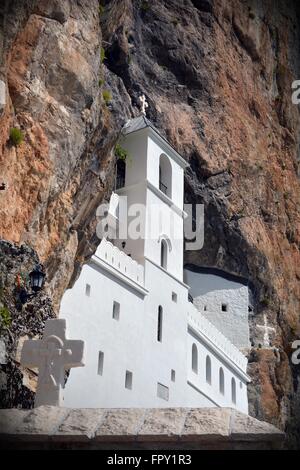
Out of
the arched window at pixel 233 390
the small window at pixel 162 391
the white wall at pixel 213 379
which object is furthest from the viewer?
the arched window at pixel 233 390

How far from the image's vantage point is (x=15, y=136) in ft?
68.6

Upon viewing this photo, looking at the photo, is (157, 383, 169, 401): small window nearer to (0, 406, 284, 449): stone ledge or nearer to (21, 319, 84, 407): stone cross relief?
(21, 319, 84, 407): stone cross relief

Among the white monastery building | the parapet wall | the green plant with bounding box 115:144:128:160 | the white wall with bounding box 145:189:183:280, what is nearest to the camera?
the white monastery building

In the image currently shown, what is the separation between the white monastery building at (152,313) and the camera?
1062 inches

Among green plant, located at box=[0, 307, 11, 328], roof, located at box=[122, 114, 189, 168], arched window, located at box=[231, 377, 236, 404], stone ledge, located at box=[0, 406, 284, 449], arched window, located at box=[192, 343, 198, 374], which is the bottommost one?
stone ledge, located at box=[0, 406, 284, 449]

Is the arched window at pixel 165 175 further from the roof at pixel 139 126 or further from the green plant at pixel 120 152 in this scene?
the green plant at pixel 120 152

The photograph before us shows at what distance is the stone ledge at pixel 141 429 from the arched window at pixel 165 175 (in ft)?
86.0

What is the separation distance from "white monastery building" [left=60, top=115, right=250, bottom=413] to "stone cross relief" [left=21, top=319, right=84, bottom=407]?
13025 millimetres

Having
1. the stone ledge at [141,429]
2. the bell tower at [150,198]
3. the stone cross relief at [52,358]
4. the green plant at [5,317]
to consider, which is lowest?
the stone ledge at [141,429]

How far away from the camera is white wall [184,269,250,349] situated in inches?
1617

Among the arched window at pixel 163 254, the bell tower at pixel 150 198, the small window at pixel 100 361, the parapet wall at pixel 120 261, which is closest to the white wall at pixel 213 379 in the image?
the arched window at pixel 163 254

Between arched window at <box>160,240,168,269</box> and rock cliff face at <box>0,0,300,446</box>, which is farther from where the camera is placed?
arched window at <box>160,240,168,269</box>

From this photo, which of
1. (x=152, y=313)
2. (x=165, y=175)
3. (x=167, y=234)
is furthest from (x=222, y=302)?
(x=152, y=313)

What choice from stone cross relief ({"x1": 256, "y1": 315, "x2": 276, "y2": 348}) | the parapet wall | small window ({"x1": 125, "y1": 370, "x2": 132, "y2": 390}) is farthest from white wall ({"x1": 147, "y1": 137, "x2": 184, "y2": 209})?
stone cross relief ({"x1": 256, "y1": 315, "x2": 276, "y2": 348})
